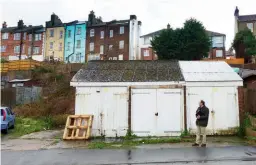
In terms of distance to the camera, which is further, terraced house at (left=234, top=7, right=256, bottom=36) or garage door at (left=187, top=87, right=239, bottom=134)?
terraced house at (left=234, top=7, right=256, bottom=36)

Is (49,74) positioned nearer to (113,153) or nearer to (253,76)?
(253,76)

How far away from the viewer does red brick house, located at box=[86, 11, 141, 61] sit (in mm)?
58625

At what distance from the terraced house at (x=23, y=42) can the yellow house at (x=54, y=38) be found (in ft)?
4.23

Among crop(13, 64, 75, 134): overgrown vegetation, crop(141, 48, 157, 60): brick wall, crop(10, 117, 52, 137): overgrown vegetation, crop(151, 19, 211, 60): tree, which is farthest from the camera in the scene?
crop(141, 48, 157, 60): brick wall

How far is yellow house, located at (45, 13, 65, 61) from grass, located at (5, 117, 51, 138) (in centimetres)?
4309

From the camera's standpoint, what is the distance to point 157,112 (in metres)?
14.9

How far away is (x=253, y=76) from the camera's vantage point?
21.1 metres

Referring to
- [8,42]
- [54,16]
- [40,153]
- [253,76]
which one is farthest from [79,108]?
[8,42]

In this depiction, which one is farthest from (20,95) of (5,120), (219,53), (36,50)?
(219,53)

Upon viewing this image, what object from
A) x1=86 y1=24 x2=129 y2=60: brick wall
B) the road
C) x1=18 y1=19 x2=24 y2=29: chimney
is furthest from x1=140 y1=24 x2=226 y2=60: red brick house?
the road

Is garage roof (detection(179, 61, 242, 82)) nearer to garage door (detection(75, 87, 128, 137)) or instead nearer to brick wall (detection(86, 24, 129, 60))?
garage door (detection(75, 87, 128, 137))

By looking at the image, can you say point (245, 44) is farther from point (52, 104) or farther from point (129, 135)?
point (129, 135)

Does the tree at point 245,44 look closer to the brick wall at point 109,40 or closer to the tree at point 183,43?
the tree at point 183,43

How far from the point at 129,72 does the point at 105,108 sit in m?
2.54
